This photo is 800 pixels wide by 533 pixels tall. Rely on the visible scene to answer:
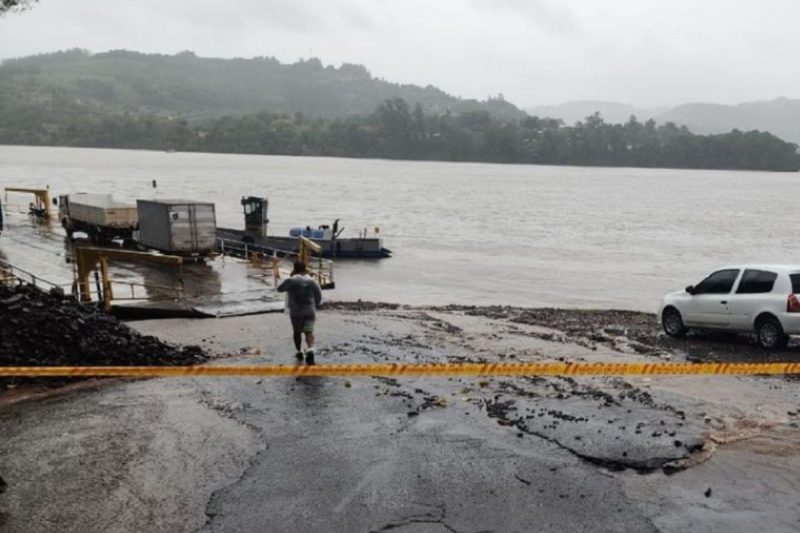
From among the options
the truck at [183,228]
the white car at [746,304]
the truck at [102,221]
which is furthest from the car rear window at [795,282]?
the truck at [102,221]

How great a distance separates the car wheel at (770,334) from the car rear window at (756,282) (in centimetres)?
59

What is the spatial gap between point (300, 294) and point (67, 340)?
137 inches

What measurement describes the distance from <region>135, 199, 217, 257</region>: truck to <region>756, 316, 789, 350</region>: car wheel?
74.0 ft

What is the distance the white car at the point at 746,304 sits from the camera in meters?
12.9

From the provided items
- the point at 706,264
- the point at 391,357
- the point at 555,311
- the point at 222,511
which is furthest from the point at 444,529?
the point at 706,264

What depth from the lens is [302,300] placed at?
1098 cm

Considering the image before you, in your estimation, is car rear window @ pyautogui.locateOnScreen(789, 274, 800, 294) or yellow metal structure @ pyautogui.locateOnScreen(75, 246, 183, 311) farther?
yellow metal structure @ pyautogui.locateOnScreen(75, 246, 183, 311)

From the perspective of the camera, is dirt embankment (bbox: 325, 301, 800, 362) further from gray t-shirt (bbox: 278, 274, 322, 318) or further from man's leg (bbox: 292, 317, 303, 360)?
gray t-shirt (bbox: 278, 274, 322, 318)

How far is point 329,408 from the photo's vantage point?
8844mm

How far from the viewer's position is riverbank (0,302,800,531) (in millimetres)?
5984

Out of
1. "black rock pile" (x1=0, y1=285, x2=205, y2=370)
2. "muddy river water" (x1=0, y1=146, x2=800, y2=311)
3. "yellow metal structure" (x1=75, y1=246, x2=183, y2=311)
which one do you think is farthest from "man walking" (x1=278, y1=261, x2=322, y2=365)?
"muddy river water" (x1=0, y1=146, x2=800, y2=311)

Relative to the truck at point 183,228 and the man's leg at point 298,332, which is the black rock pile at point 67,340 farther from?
the truck at point 183,228

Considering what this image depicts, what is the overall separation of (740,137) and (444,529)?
205m

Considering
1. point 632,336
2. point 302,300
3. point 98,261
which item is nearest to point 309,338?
point 302,300
